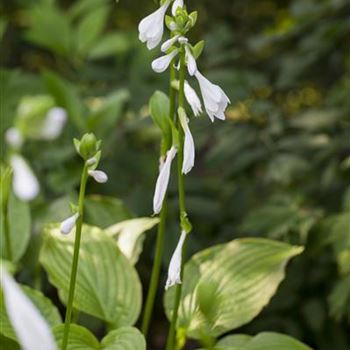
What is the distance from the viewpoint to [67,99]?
1.72m

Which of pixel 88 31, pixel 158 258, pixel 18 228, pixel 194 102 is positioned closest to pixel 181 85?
pixel 194 102

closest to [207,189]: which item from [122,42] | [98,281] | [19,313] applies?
[122,42]

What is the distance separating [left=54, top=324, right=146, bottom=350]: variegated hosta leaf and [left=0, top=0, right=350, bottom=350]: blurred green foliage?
451 millimetres

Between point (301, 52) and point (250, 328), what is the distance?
2.80 feet

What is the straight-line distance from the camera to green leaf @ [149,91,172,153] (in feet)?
3.08

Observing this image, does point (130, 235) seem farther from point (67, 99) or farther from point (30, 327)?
point (30, 327)

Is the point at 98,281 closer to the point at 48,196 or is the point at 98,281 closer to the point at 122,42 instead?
the point at 48,196

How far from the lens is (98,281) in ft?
3.83

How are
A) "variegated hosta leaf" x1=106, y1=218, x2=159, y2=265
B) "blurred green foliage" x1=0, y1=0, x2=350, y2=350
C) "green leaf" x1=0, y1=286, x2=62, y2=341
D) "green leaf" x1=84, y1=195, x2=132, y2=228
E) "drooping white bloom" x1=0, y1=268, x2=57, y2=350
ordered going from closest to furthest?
1. "drooping white bloom" x1=0, y1=268, x2=57, y2=350
2. "green leaf" x1=0, y1=286, x2=62, y2=341
3. "variegated hosta leaf" x1=106, y1=218, x2=159, y2=265
4. "green leaf" x1=84, y1=195, x2=132, y2=228
5. "blurred green foliage" x1=0, y1=0, x2=350, y2=350

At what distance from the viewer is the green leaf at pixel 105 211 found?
144cm

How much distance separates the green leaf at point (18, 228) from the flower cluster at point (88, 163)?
0.49m

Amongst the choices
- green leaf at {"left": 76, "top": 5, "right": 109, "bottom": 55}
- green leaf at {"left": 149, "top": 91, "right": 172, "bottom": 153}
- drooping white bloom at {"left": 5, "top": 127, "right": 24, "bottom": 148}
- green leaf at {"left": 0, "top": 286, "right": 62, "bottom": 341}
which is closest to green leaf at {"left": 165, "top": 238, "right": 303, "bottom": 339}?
green leaf at {"left": 0, "top": 286, "right": 62, "bottom": 341}

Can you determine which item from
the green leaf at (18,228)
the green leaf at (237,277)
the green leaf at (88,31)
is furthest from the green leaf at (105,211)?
the green leaf at (88,31)

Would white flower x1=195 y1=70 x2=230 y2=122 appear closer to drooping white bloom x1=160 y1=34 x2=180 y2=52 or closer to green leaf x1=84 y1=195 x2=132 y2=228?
drooping white bloom x1=160 y1=34 x2=180 y2=52
